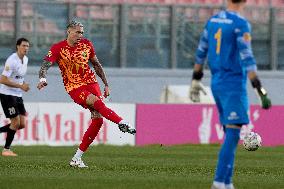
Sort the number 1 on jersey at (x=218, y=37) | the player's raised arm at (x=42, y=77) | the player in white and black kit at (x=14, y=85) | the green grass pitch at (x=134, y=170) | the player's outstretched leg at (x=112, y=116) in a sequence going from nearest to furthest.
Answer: the number 1 on jersey at (x=218, y=37) → the green grass pitch at (x=134, y=170) → the player's outstretched leg at (x=112, y=116) → the player's raised arm at (x=42, y=77) → the player in white and black kit at (x=14, y=85)

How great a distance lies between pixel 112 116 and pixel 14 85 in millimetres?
4880

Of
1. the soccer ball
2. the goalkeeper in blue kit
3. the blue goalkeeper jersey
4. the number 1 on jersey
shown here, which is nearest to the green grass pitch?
the soccer ball

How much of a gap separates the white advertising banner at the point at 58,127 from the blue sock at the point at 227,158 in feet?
44.0

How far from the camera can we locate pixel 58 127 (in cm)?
2350

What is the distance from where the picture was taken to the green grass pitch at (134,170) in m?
11.6

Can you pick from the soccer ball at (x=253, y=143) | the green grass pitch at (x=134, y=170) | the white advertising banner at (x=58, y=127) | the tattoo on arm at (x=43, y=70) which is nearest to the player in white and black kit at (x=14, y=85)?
the green grass pitch at (x=134, y=170)

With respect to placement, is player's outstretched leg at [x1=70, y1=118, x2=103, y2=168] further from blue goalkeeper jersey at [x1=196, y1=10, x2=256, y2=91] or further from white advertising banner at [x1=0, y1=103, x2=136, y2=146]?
white advertising banner at [x1=0, y1=103, x2=136, y2=146]

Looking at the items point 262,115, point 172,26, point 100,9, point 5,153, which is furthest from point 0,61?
point 5,153

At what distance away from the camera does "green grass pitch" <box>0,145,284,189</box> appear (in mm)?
11555

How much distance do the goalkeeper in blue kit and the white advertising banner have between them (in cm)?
1337

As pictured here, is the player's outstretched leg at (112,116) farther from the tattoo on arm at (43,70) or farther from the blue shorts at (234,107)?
the blue shorts at (234,107)

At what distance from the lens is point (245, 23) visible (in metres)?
9.93

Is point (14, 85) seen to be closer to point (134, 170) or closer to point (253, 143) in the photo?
point (134, 170)

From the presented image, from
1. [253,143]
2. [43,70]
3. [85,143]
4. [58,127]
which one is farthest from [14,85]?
[253,143]
